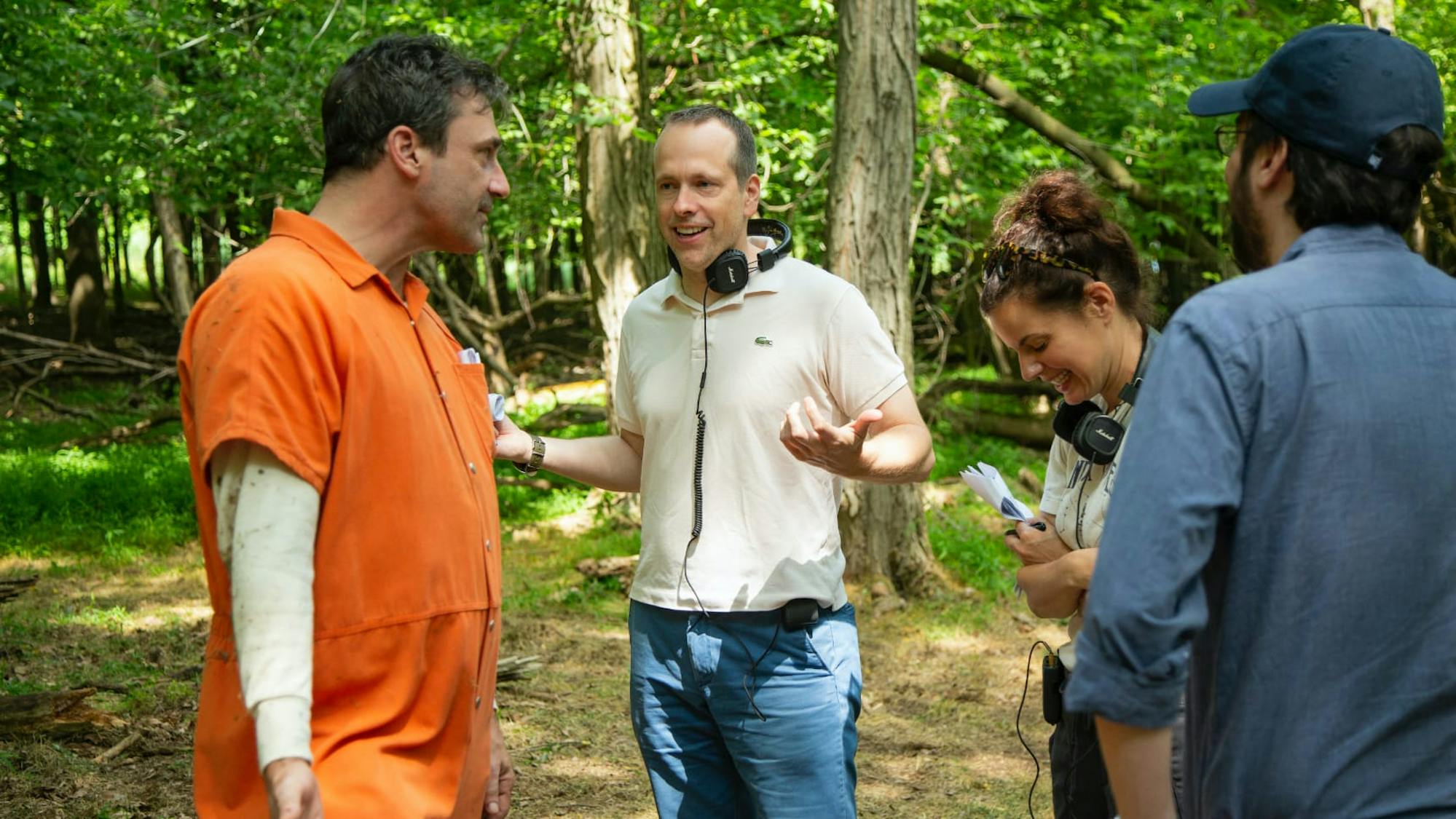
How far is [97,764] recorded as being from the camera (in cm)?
543

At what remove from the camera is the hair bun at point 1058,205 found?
111 inches

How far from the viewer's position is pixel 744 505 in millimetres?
3154

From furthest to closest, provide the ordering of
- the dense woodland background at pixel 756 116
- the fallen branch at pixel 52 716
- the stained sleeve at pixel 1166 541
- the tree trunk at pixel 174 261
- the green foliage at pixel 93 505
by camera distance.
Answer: the tree trunk at pixel 174 261 < the green foliage at pixel 93 505 < the dense woodland background at pixel 756 116 < the fallen branch at pixel 52 716 < the stained sleeve at pixel 1166 541

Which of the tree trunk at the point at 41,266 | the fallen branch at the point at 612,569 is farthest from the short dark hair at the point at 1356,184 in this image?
the tree trunk at the point at 41,266

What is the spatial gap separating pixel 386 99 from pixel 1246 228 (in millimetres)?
1547

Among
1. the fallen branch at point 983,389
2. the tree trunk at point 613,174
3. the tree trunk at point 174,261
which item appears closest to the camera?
the tree trunk at point 613,174

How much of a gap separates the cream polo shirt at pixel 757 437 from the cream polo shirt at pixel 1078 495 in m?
0.46

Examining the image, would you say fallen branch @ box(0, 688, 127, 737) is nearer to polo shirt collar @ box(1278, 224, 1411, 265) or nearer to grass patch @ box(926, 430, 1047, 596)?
grass patch @ box(926, 430, 1047, 596)

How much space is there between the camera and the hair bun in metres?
2.82

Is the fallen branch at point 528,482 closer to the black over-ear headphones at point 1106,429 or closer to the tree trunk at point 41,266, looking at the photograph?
the black over-ear headphones at point 1106,429

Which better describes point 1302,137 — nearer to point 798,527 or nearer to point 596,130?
point 798,527

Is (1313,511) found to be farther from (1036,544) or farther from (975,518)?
(975,518)

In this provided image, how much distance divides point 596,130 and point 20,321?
19845 mm

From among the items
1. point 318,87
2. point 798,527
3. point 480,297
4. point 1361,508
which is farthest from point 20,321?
point 1361,508
